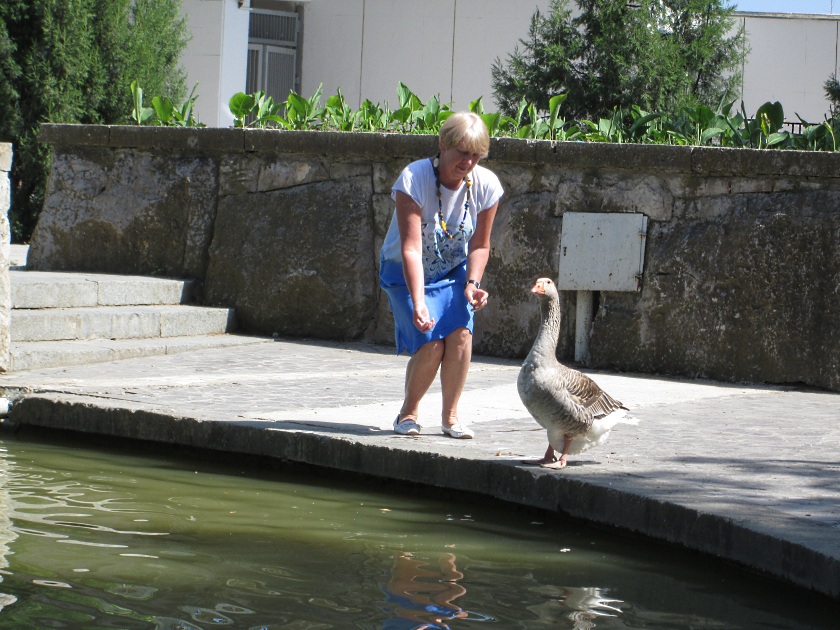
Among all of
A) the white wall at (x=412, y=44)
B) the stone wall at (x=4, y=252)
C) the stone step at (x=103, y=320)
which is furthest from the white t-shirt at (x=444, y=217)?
the white wall at (x=412, y=44)

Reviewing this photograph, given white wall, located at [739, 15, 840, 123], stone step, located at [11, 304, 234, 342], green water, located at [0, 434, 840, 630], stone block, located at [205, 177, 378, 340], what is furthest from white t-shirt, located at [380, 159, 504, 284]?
white wall, located at [739, 15, 840, 123]

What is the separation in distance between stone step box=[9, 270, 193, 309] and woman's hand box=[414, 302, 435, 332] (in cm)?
380

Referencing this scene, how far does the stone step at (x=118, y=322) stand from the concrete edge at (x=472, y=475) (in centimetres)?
167

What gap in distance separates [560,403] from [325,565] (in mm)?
1284

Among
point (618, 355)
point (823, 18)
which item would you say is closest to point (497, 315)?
point (618, 355)

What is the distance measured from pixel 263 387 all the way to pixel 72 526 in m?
2.76

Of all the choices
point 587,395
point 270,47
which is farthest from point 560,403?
point 270,47

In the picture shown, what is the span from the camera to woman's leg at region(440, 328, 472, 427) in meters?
5.79

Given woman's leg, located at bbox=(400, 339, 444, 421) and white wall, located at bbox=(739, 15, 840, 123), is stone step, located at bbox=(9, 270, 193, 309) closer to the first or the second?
woman's leg, located at bbox=(400, 339, 444, 421)

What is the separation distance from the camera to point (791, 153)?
829cm

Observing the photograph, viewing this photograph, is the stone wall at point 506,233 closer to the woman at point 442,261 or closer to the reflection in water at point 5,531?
the woman at point 442,261

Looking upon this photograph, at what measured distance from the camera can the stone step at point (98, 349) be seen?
25.1ft

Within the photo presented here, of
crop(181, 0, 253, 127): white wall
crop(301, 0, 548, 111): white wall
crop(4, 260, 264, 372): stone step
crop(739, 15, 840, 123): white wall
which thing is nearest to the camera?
→ crop(4, 260, 264, 372): stone step

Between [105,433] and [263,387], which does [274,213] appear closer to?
[263,387]
